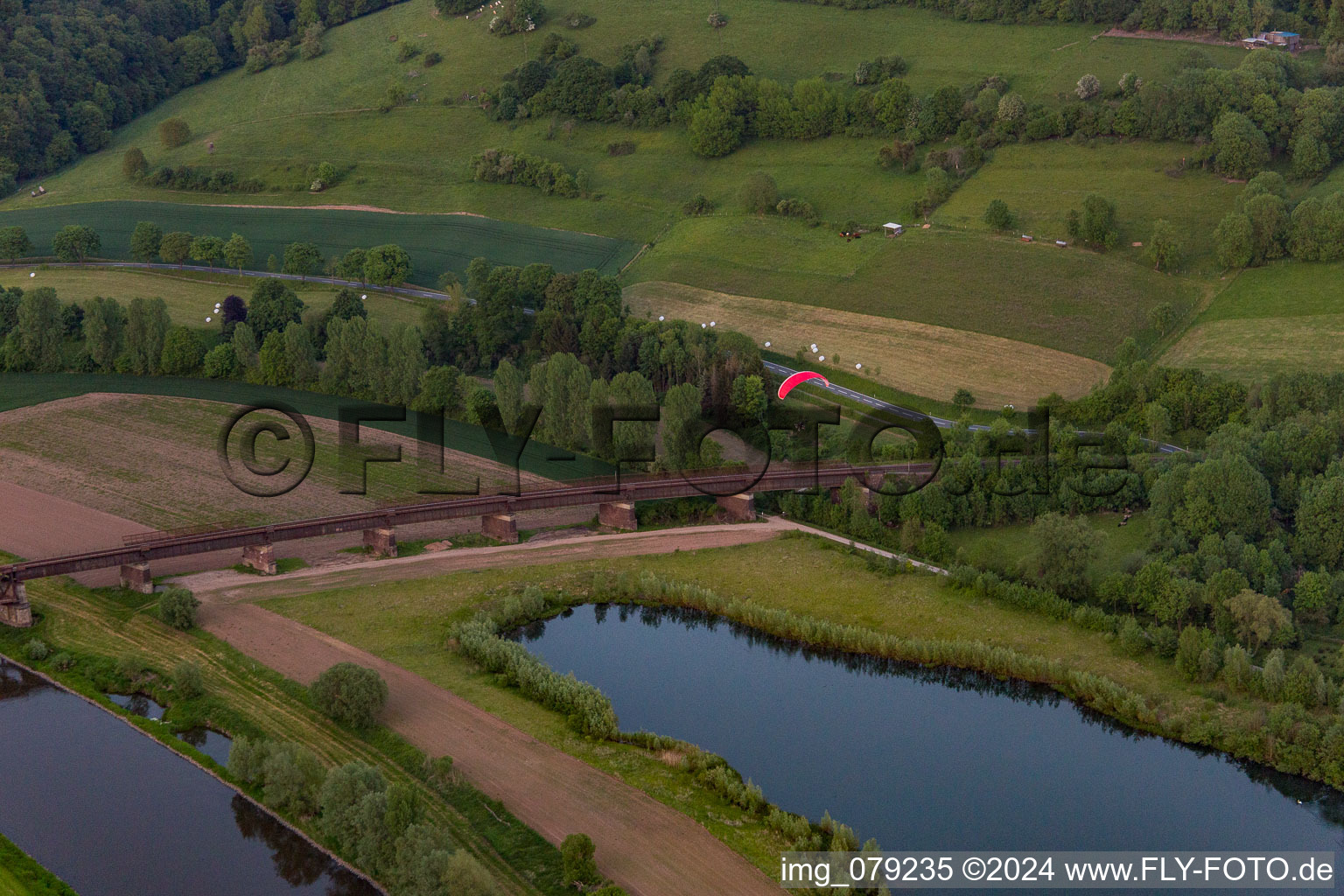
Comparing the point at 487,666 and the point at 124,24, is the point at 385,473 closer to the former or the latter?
the point at 487,666

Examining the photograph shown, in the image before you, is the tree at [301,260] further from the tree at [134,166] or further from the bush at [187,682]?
the bush at [187,682]

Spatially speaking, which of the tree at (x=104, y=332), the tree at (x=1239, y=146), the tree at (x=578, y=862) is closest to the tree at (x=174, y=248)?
the tree at (x=104, y=332)

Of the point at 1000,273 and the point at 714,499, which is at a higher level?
the point at 1000,273

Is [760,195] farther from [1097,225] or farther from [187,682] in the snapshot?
[187,682]

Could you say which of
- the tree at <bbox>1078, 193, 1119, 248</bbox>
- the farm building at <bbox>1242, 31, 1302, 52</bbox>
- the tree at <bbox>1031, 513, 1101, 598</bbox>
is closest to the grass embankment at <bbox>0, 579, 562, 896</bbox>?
the tree at <bbox>1031, 513, 1101, 598</bbox>

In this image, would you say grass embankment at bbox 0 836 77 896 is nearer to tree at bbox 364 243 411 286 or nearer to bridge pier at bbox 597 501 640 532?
bridge pier at bbox 597 501 640 532

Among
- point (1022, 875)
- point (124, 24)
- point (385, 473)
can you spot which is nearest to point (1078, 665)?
point (1022, 875)
